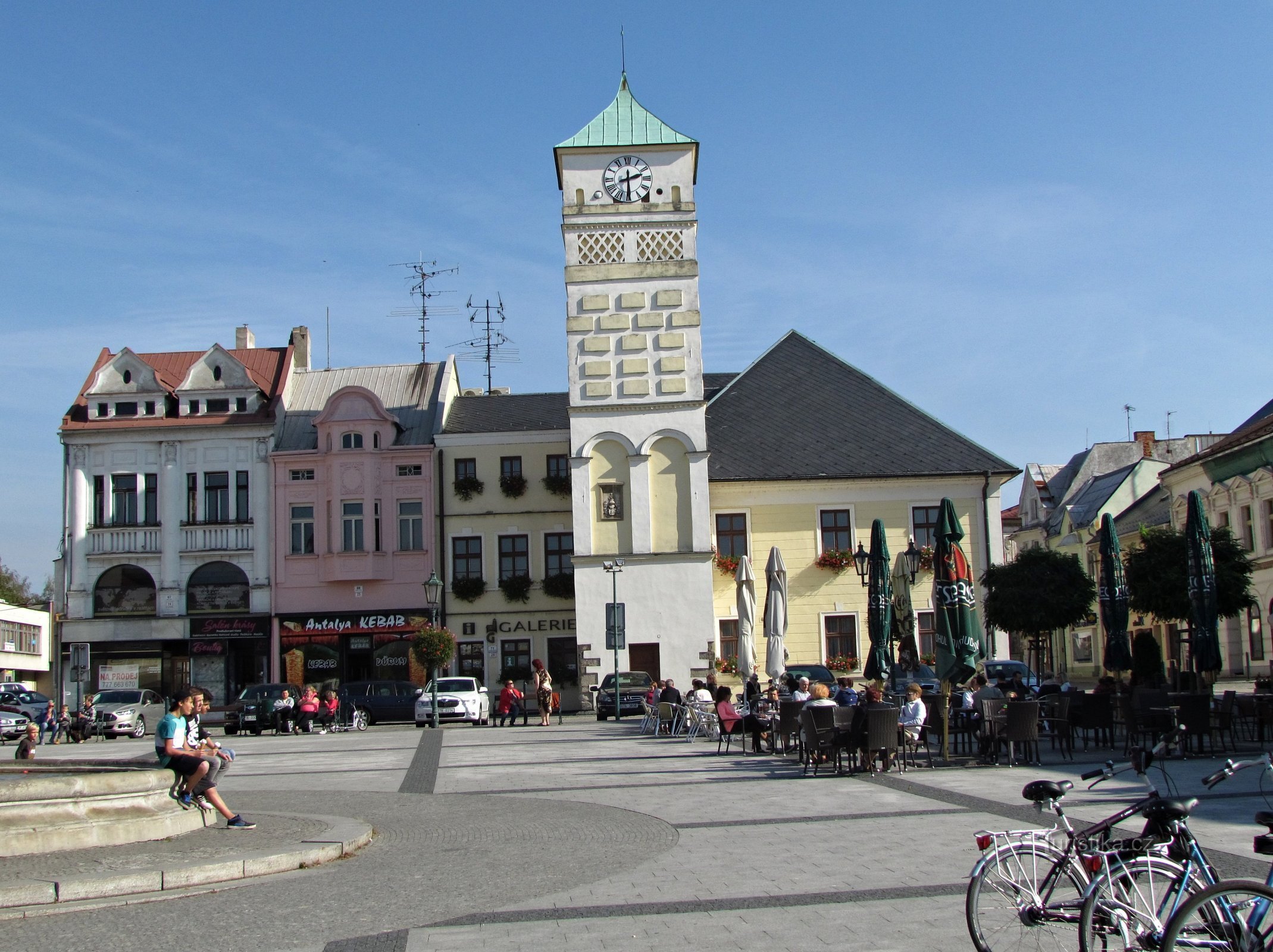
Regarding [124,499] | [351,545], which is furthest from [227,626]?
[124,499]

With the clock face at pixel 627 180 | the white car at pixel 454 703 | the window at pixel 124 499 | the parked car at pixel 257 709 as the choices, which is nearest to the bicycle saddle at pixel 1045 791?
the white car at pixel 454 703

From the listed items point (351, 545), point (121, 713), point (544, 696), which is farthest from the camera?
point (351, 545)

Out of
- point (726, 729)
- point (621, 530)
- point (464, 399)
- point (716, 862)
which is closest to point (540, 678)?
point (621, 530)

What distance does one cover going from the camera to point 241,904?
379 inches

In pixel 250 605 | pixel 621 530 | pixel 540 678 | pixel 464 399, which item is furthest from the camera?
pixel 464 399

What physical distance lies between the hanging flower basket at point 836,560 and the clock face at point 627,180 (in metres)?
13.5

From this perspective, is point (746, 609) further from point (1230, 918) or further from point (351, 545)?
point (1230, 918)

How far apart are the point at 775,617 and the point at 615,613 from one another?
888cm

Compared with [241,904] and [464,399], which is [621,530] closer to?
[464,399]

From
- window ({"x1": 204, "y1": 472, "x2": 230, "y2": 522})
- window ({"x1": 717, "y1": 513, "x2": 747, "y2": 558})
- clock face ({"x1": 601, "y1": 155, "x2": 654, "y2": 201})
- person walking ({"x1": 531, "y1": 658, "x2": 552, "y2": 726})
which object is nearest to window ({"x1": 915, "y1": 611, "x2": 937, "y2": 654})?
window ({"x1": 717, "y1": 513, "x2": 747, "y2": 558})

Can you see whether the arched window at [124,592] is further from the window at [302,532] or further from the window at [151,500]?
the window at [302,532]

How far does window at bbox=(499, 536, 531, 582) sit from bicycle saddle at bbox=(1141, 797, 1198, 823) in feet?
138

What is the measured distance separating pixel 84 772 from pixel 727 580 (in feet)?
102

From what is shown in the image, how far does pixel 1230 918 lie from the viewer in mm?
5715
